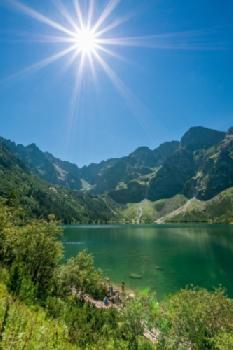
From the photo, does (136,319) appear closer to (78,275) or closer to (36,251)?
(36,251)

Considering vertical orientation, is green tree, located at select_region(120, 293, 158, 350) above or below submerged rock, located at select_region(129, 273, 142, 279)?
above

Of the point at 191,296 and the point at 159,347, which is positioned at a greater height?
the point at 191,296

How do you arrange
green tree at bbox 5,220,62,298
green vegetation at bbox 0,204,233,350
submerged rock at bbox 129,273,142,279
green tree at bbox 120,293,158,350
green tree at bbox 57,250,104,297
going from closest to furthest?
green vegetation at bbox 0,204,233,350 → green tree at bbox 120,293,158,350 → green tree at bbox 5,220,62,298 → green tree at bbox 57,250,104,297 → submerged rock at bbox 129,273,142,279

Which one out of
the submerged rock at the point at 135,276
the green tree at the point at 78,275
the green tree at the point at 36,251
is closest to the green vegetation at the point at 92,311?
the green tree at the point at 36,251

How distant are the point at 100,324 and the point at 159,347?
630 cm

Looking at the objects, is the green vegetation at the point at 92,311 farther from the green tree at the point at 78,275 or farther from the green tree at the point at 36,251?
the green tree at the point at 78,275

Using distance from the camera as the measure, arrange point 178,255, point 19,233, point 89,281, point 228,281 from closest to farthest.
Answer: point 19,233 < point 89,281 < point 228,281 < point 178,255

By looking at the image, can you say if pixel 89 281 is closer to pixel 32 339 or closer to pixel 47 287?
pixel 47 287

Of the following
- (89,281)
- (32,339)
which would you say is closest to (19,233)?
(89,281)

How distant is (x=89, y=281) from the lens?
54.3 meters

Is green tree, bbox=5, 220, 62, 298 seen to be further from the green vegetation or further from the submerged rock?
the submerged rock

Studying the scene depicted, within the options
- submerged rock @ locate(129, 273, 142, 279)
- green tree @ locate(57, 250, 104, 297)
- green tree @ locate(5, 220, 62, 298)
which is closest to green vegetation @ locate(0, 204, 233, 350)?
green tree @ locate(5, 220, 62, 298)

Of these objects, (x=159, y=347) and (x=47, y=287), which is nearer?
(x=159, y=347)

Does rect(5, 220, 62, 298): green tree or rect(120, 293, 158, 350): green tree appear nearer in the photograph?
rect(120, 293, 158, 350): green tree
